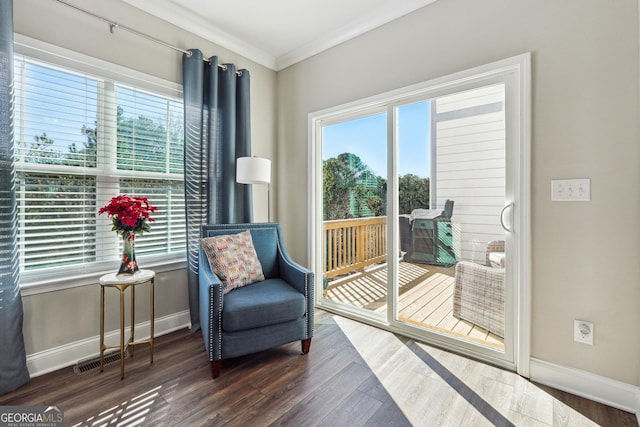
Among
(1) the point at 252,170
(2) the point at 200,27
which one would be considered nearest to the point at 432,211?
(1) the point at 252,170

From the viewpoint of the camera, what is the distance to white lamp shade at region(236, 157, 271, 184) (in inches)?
99.8

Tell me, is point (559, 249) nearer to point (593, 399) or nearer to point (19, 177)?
point (593, 399)

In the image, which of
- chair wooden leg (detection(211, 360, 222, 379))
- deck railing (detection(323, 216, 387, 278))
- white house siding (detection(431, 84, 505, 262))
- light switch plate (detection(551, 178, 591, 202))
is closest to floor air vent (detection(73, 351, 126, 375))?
chair wooden leg (detection(211, 360, 222, 379))

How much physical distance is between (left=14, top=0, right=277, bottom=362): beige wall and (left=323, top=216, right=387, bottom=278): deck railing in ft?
4.67

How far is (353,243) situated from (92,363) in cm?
222

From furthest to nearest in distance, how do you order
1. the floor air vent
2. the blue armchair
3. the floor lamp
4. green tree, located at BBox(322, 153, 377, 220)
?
green tree, located at BBox(322, 153, 377, 220), the floor lamp, the floor air vent, the blue armchair

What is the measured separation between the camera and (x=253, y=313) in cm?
192

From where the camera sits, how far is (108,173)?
2.24m

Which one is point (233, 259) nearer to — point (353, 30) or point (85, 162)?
point (85, 162)

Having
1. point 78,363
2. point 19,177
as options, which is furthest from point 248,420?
point 19,177

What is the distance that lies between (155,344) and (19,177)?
1471mm

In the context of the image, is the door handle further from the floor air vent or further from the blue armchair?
the floor air vent

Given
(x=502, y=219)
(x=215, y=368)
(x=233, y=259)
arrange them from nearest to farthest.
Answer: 1. (x=215, y=368)
2. (x=502, y=219)
3. (x=233, y=259)

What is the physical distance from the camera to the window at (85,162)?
1921 millimetres
